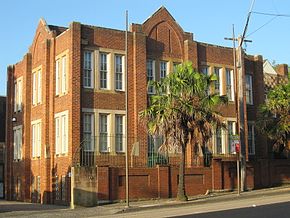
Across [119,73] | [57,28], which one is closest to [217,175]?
[119,73]

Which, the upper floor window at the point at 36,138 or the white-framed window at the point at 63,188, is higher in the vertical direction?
the upper floor window at the point at 36,138

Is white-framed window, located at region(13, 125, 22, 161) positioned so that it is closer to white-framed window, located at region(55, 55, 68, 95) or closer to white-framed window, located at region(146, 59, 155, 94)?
white-framed window, located at region(55, 55, 68, 95)

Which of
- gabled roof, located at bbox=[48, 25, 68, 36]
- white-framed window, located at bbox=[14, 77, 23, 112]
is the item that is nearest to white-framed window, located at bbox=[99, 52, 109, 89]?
gabled roof, located at bbox=[48, 25, 68, 36]

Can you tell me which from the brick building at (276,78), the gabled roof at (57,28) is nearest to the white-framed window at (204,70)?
the brick building at (276,78)

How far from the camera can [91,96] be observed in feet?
104

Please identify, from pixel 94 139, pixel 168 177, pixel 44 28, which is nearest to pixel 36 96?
pixel 44 28

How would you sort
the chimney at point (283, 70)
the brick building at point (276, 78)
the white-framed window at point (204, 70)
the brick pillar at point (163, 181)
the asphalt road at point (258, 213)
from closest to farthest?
the asphalt road at point (258, 213) → the brick pillar at point (163, 181) → the white-framed window at point (204, 70) → the brick building at point (276, 78) → the chimney at point (283, 70)

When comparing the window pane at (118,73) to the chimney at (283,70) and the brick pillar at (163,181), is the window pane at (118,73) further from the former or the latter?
the chimney at (283,70)

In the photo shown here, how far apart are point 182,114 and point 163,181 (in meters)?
5.15

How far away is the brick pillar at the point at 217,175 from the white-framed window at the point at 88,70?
9110 mm

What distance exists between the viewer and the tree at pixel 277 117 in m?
34.7

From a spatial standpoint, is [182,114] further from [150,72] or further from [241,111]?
[241,111]

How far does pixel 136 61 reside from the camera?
33125 mm

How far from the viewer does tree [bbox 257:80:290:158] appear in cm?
3466
